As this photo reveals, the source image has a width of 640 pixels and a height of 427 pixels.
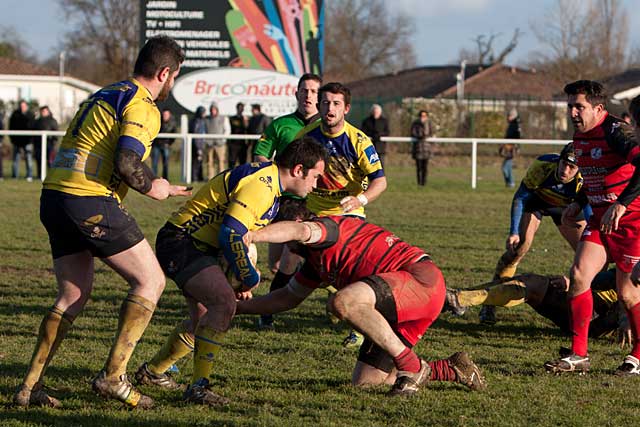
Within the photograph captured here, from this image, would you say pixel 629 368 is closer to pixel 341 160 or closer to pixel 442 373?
pixel 442 373

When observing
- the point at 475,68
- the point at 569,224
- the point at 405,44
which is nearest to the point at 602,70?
the point at 475,68

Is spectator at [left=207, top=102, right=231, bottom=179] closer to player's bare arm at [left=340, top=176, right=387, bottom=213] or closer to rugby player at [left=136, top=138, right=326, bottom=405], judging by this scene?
player's bare arm at [left=340, top=176, right=387, bottom=213]

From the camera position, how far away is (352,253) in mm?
5465

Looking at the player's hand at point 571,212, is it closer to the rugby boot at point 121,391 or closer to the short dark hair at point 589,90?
the short dark hair at point 589,90

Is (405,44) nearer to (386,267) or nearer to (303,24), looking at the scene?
(303,24)

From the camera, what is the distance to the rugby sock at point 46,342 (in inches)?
202

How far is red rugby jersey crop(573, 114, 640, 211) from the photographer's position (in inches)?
252

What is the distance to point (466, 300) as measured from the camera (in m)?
7.06

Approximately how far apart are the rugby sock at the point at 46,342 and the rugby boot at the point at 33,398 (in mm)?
32

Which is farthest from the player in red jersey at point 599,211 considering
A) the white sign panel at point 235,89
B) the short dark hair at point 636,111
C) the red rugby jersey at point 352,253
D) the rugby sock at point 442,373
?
the white sign panel at point 235,89

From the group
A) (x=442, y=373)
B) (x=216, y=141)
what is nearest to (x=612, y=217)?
(x=442, y=373)

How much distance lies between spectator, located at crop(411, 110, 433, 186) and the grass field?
10952 mm

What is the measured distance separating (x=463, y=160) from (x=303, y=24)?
8.54 m

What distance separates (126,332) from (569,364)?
2868mm
